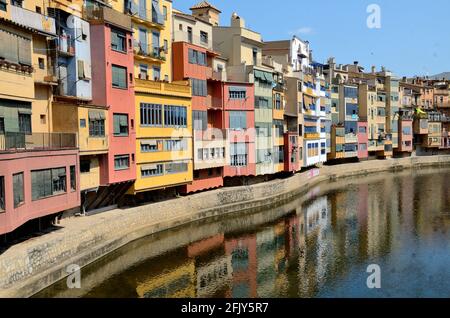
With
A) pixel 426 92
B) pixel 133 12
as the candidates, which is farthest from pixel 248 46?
pixel 426 92

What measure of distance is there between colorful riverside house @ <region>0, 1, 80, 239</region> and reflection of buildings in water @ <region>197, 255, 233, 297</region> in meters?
8.33

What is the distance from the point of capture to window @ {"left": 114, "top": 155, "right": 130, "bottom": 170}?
32906mm

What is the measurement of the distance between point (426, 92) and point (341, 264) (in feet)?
317

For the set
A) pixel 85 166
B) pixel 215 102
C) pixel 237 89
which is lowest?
pixel 85 166

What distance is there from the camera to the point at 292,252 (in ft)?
103

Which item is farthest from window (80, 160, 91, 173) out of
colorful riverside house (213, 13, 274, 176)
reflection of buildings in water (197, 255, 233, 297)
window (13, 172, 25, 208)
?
colorful riverside house (213, 13, 274, 176)

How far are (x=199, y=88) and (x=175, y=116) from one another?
511cm

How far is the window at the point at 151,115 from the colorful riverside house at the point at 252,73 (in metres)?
13.4

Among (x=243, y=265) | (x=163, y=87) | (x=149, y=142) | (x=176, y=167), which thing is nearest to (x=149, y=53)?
(x=163, y=87)

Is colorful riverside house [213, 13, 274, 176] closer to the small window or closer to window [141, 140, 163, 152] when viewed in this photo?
window [141, 140, 163, 152]

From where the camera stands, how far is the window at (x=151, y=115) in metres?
35.7

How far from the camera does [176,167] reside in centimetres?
3934

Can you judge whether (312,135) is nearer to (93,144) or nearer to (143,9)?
(143,9)

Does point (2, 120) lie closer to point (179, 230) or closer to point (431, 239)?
point (179, 230)
